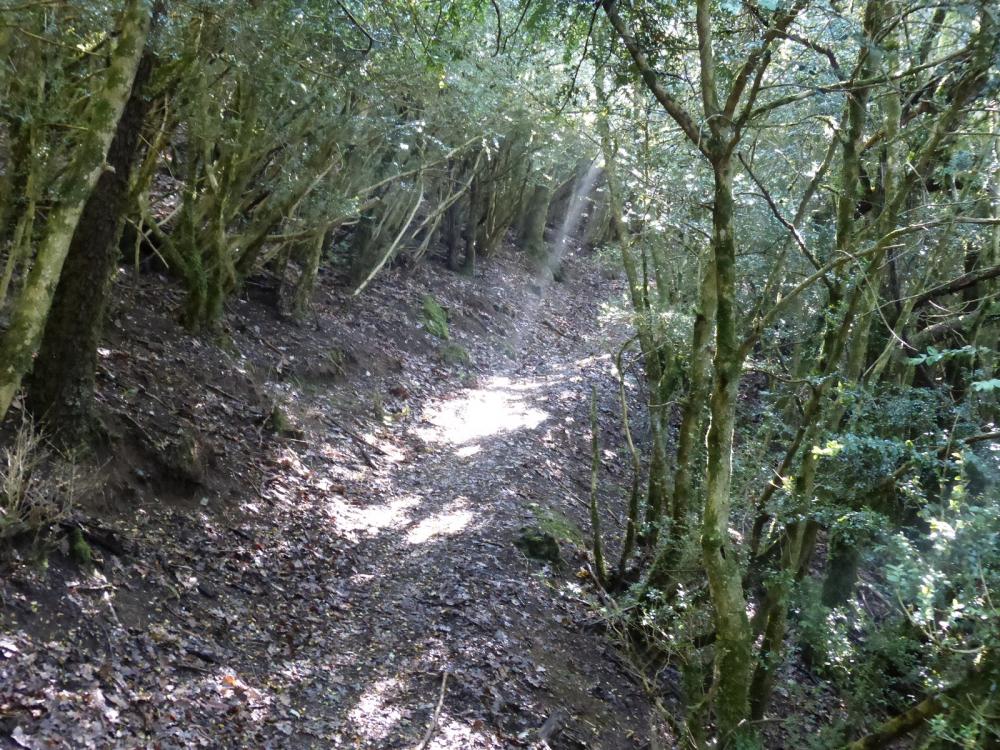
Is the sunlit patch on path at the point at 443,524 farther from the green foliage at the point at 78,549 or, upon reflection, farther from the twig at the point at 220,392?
the green foliage at the point at 78,549

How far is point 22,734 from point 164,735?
0.91 m

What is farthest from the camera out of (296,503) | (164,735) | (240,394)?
(240,394)

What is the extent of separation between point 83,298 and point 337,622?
3728 millimetres

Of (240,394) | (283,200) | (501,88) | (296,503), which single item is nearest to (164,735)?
(296,503)

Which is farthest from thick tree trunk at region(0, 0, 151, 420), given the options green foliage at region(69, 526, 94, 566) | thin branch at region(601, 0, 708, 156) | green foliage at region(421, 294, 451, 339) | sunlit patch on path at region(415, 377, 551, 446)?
green foliage at region(421, 294, 451, 339)

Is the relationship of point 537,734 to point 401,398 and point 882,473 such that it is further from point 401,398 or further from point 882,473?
point 401,398

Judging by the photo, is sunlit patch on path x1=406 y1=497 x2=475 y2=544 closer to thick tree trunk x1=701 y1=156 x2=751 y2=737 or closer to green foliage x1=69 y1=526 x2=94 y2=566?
green foliage x1=69 y1=526 x2=94 y2=566

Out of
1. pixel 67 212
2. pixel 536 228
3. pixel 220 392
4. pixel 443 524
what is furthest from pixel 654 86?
pixel 536 228

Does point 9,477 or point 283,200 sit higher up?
point 283,200

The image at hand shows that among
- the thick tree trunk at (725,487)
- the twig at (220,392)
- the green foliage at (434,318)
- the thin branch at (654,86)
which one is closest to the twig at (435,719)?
the thick tree trunk at (725,487)

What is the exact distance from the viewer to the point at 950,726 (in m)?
4.70

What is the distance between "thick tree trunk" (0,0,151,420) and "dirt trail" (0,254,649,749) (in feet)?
5.30

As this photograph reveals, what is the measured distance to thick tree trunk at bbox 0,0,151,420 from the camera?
5.56m

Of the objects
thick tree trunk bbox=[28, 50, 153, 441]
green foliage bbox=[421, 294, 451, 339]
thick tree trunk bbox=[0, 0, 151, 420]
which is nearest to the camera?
thick tree trunk bbox=[0, 0, 151, 420]
